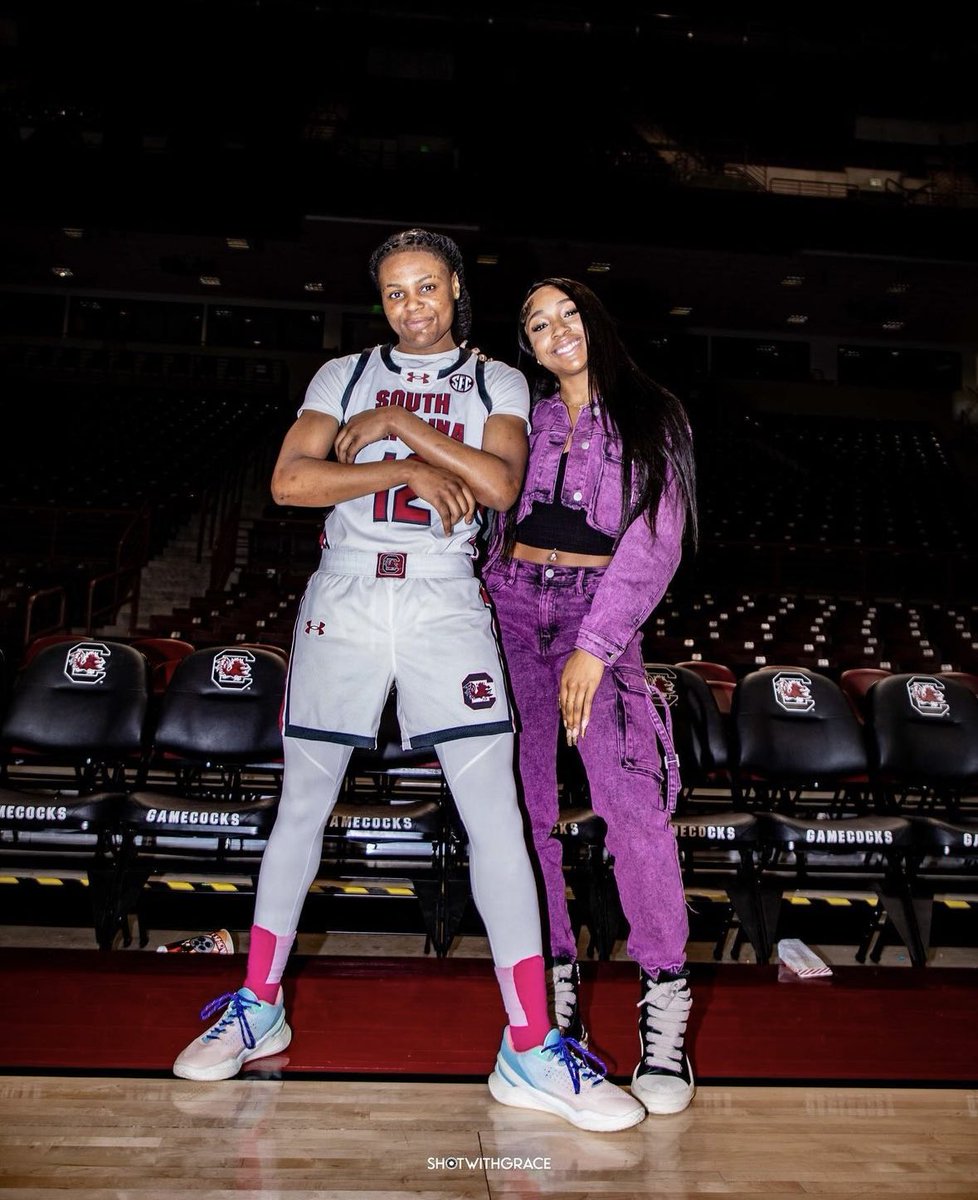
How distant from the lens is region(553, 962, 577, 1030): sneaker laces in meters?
1.74

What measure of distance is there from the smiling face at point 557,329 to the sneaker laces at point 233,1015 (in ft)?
4.56

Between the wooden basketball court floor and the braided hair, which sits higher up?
the braided hair

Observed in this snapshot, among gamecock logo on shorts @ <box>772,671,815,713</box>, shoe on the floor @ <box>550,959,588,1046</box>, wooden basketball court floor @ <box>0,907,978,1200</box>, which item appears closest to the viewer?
wooden basketball court floor @ <box>0,907,978,1200</box>

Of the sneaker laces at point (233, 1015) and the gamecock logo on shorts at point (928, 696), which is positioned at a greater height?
the gamecock logo on shorts at point (928, 696)

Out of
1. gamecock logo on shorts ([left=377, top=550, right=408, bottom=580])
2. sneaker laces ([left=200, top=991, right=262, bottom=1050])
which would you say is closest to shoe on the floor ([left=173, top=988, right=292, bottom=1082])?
sneaker laces ([left=200, top=991, right=262, bottom=1050])

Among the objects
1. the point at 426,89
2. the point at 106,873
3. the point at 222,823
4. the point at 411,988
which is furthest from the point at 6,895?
the point at 426,89

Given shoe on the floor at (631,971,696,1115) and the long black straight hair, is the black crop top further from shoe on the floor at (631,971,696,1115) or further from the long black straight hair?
shoe on the floor at (631,971,696,1115)

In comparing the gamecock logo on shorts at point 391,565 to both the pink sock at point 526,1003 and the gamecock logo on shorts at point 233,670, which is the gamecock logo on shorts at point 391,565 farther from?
the gamecock logo on shorts at point 233,670

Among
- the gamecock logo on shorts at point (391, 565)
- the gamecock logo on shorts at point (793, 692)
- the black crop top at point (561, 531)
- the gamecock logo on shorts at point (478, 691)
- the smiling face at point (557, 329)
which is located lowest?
the gamecock logo on shorts at point (478, 691)

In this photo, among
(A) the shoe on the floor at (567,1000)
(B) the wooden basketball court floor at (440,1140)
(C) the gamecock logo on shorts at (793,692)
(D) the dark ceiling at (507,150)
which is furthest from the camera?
(D) the dark ceiling at (507,150)

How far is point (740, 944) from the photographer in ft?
10.5

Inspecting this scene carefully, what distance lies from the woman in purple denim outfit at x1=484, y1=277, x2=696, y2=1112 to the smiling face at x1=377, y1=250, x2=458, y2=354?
0.21 metres

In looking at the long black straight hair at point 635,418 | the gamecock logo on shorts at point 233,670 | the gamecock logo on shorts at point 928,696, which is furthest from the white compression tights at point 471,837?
the gamecock logo on shorts at point 928,696

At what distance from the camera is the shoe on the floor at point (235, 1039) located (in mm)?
1603
